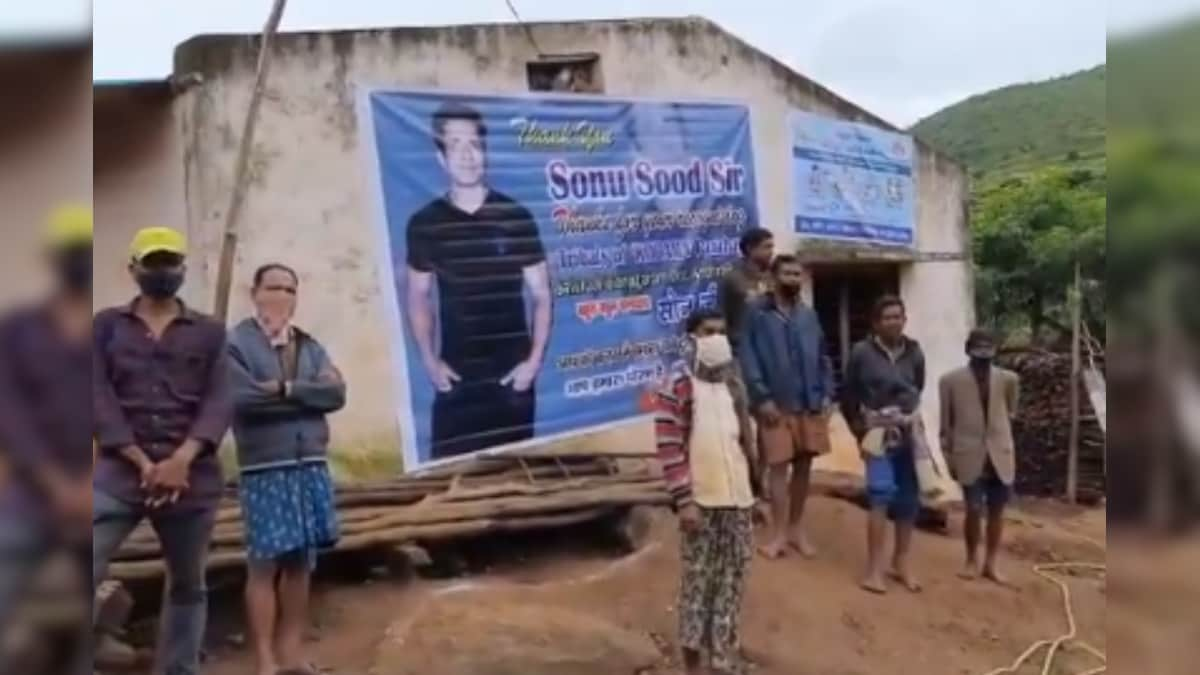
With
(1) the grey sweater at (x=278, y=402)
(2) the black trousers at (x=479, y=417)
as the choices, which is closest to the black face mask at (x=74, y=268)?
(1) the grey sweater at (x=278, y=402)

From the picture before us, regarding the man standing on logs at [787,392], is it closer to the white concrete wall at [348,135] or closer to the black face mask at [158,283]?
the white concrete wall at [348,135]

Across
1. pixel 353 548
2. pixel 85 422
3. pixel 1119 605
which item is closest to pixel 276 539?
pixel 353 548

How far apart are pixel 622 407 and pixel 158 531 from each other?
1070mm

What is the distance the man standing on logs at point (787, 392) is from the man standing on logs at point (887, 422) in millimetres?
79

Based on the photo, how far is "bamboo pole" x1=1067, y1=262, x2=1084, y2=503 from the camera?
3.67 meters

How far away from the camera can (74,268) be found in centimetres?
226

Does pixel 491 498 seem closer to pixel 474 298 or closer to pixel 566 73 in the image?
pixel 474 298

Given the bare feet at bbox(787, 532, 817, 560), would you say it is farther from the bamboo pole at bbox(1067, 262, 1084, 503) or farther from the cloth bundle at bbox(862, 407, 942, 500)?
the bamboo pole at bbox(1067, 262, 1084, 503)

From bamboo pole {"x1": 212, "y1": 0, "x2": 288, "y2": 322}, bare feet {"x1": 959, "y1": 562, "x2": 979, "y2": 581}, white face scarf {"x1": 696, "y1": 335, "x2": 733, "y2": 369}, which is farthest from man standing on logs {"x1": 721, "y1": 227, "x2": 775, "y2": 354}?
bamboo pole {"x1": 212, "y1": 0, "x2": 288, "y2": 322}

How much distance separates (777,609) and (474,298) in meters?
0.96

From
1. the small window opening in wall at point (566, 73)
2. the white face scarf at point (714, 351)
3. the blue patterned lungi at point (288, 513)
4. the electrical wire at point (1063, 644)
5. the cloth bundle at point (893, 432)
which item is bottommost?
the electrical wire at point (1063, 644)

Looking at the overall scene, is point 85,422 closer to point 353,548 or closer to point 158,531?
point 158,531

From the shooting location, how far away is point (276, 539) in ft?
11.5

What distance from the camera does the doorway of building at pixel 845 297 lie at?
3840mm
